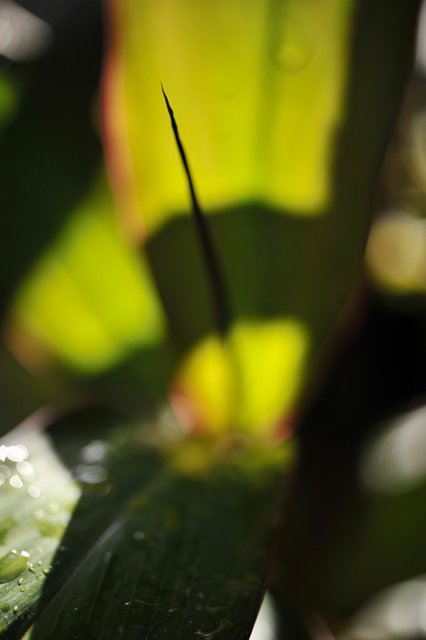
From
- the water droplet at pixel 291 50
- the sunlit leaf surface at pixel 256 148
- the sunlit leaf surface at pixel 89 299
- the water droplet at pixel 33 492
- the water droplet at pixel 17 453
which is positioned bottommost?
the water droplet at pixel 33 492

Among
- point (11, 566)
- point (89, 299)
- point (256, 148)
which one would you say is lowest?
point (11, 566)

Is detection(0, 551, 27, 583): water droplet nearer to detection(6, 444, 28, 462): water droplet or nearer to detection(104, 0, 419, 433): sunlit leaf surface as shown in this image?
detection(6, 444, 28, 462): water droplet

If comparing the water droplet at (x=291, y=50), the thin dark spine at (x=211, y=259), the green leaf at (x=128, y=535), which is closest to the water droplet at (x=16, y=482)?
the green leaf at (x=128, y=535)

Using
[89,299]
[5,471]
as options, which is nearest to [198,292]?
[89,299]

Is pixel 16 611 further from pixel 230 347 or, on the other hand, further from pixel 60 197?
pixel 60 197

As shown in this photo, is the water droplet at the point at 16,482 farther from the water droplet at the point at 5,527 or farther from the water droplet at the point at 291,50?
the water droplet at the point at 291,50

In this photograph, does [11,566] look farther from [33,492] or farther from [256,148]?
[256,148]

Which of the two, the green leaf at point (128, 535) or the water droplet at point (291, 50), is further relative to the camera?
the water droplet at point (291, 50)

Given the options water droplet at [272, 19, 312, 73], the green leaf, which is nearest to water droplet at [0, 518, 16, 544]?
the green leaf

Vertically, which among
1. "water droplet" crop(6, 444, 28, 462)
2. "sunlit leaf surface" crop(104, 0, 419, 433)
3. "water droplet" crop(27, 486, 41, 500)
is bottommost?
"water droplet" crop(27, 486, 41, 500)
